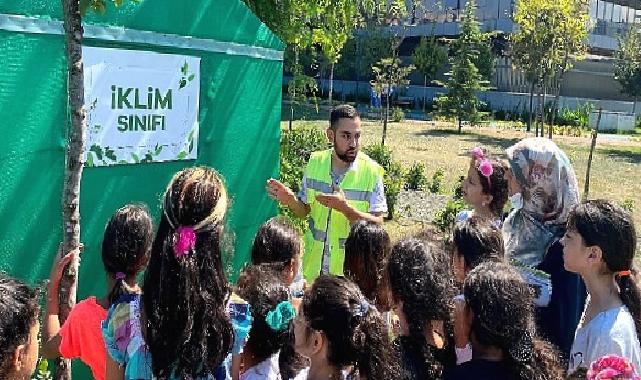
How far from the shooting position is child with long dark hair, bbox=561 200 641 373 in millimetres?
2676

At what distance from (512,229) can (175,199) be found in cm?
183

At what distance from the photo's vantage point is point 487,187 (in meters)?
3.63

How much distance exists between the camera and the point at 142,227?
2639 millimetres

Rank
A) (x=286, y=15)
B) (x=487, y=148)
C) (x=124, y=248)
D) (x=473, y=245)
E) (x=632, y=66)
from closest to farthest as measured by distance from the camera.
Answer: (x=124, y=248)
(x=473, y=245)
(x=286, y=15)
(x=487, y=148)
(x=632, y=66)

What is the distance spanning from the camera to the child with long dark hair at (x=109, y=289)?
103 inches

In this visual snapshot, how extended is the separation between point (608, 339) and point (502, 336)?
21.1 inches

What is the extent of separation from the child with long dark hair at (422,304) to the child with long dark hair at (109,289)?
984 millimetres

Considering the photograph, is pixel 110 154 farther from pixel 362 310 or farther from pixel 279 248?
pixel 362 310

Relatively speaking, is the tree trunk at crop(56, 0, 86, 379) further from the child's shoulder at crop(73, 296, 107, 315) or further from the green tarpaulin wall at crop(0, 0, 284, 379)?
the green tarpaulin wall at crop(0, 0, 284, 379)

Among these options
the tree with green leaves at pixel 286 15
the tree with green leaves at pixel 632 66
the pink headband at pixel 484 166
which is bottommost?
the pink headband at pixel 484 166

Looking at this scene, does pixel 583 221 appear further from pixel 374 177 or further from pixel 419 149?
pixel 419 149

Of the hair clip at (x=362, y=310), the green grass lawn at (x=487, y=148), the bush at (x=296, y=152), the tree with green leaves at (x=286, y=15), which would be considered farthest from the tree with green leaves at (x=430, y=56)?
the hair clip at (x=362, y=310)

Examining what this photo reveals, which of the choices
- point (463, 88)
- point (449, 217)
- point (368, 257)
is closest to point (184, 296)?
point (368, 257)

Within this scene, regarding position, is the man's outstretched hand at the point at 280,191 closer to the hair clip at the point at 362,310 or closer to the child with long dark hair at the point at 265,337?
the child with long dark hair at the point at 265,337
